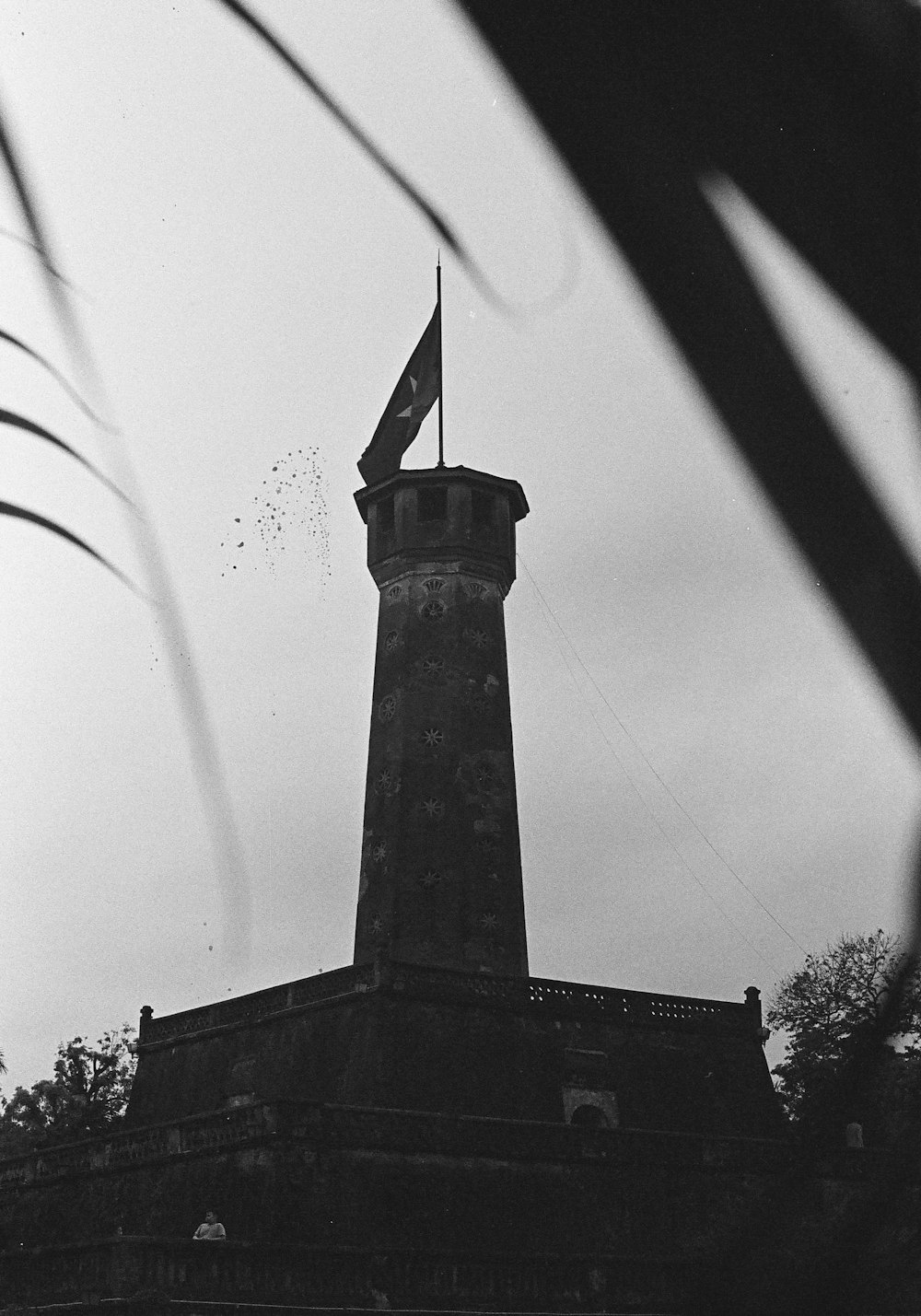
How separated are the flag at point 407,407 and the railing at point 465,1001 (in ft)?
29.7

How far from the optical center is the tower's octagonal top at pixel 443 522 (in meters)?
26.1

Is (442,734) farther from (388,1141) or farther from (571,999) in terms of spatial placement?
(388,1141)

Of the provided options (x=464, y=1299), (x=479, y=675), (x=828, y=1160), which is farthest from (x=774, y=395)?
(x=479, y=675)

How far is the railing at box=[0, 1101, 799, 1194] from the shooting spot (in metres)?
17.8

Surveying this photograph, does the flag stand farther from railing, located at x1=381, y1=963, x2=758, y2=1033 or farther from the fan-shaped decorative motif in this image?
railing, located at x1=381, y1=963, x2=758, y2=1033

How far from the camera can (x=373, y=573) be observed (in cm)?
2688

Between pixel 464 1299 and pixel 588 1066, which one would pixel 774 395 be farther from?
pixel 588 1066

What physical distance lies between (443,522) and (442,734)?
3.83 meters

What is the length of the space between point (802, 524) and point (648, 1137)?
2002cm

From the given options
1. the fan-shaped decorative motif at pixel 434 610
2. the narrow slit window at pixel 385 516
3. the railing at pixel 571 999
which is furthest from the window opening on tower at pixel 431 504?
the railing at pixel 571 999

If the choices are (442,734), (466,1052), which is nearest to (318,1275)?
(466,1052)

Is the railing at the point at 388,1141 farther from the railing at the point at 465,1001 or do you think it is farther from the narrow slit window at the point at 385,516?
the narrow slit window at the point at 385,516

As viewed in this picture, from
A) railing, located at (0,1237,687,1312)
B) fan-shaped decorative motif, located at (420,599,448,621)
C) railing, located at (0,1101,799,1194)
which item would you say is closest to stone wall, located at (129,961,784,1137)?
railing, located at (0,1101,799,1194)

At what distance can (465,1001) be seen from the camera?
21609 mm
